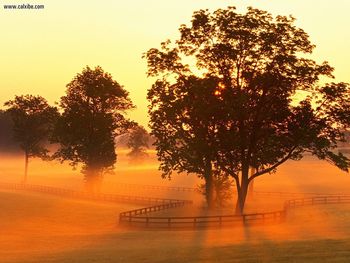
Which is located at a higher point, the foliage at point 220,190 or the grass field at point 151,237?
the foliage at point 220,190

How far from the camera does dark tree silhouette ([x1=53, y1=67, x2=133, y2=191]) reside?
62.0 meters

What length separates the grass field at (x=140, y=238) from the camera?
66.7ft

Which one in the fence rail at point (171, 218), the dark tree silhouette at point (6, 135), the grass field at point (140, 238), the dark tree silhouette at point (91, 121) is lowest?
the grass field at point (140, 238)

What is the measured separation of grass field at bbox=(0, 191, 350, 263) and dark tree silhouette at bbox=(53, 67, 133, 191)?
7.22 m

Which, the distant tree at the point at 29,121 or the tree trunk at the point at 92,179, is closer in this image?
the tree trunk at the point at 92,179

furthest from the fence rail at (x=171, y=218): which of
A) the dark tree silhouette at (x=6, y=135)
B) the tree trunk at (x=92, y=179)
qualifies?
the dark tree silhouette at (x=6, y=135)

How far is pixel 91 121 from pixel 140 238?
33.4 m

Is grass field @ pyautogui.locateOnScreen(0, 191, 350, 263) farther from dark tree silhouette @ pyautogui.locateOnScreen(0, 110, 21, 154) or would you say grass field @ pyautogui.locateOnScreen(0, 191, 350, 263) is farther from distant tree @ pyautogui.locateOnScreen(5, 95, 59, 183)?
dark tree silhouette @ pyautogui.locateOnScreen(0, 110, 21, 154)

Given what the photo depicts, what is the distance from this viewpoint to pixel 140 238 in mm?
31109

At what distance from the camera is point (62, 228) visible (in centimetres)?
3762

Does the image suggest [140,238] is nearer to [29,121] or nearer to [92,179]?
[92,179]

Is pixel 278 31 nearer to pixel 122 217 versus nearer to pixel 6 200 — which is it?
pixel 122 217

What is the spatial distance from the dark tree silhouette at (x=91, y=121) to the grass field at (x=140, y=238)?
23.7ft

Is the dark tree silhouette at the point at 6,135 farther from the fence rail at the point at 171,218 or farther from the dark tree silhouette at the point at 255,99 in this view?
the dark tree silhouette at the point at 255,99
